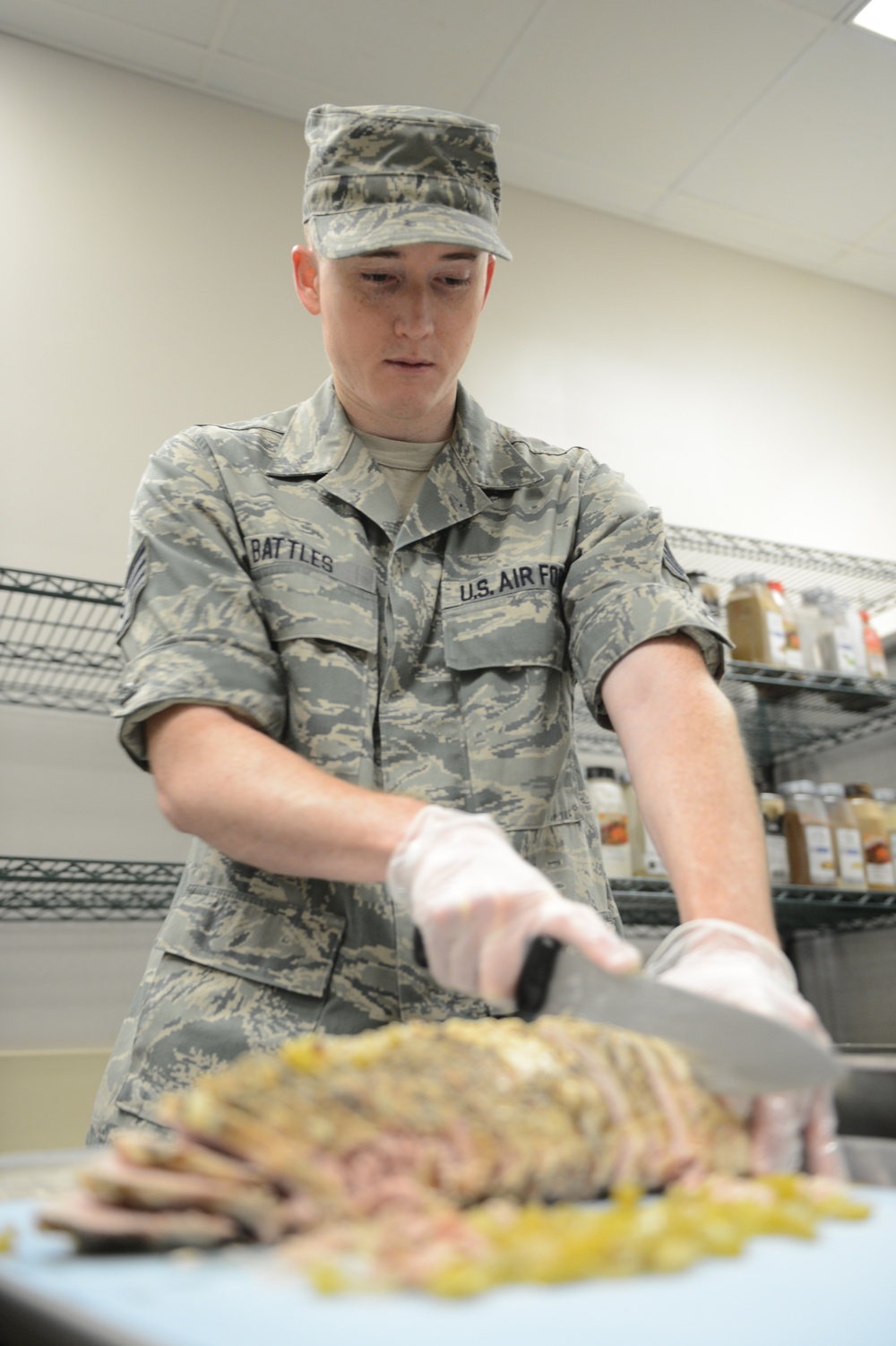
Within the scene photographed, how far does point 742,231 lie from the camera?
9.25 ft

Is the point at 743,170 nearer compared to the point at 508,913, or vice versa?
the point at 508,913

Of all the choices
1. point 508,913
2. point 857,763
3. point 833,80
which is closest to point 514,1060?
point 508,913

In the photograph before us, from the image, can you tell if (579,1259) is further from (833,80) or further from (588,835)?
(833,80)

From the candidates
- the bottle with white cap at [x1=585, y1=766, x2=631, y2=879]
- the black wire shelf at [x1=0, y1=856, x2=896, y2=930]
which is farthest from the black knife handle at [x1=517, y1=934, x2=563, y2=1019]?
the bottle with white cap at [x1=585, y1=766, x2=631, y2=879]

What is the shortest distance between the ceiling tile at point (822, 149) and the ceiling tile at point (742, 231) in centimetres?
3

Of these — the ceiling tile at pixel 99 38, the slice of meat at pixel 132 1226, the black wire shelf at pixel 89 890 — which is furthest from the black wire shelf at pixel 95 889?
the ceiling tile at pixel 99 38

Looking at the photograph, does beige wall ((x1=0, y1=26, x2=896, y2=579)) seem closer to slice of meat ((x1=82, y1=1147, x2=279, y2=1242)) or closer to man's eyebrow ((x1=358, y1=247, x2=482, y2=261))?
man's eyebrow ((x1=358, y1=247, x2=482, y2=261))

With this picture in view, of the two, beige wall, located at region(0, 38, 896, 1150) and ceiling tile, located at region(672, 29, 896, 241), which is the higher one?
ceiling tile, located at region(672, 29, 896, 241)

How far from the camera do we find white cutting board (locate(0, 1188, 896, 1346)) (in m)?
0.37

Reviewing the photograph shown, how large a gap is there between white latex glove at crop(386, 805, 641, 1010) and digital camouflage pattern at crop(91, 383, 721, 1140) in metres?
0.21

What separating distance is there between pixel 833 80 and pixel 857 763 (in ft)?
4.74

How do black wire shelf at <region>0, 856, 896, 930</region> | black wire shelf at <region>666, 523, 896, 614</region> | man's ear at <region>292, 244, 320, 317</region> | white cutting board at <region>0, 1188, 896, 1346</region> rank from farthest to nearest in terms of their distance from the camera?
black wire shelf at <region>666, 523, 896, 614</region>, black wire shelf at <region>0, 856, 896, 930</region>, man's ear at <region>292, 244, 320, 317</region>, white cutting board at <region>0, 1188, 896, 1346</region>

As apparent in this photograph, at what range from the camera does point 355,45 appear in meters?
2.20

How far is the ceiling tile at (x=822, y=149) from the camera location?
2291mm
